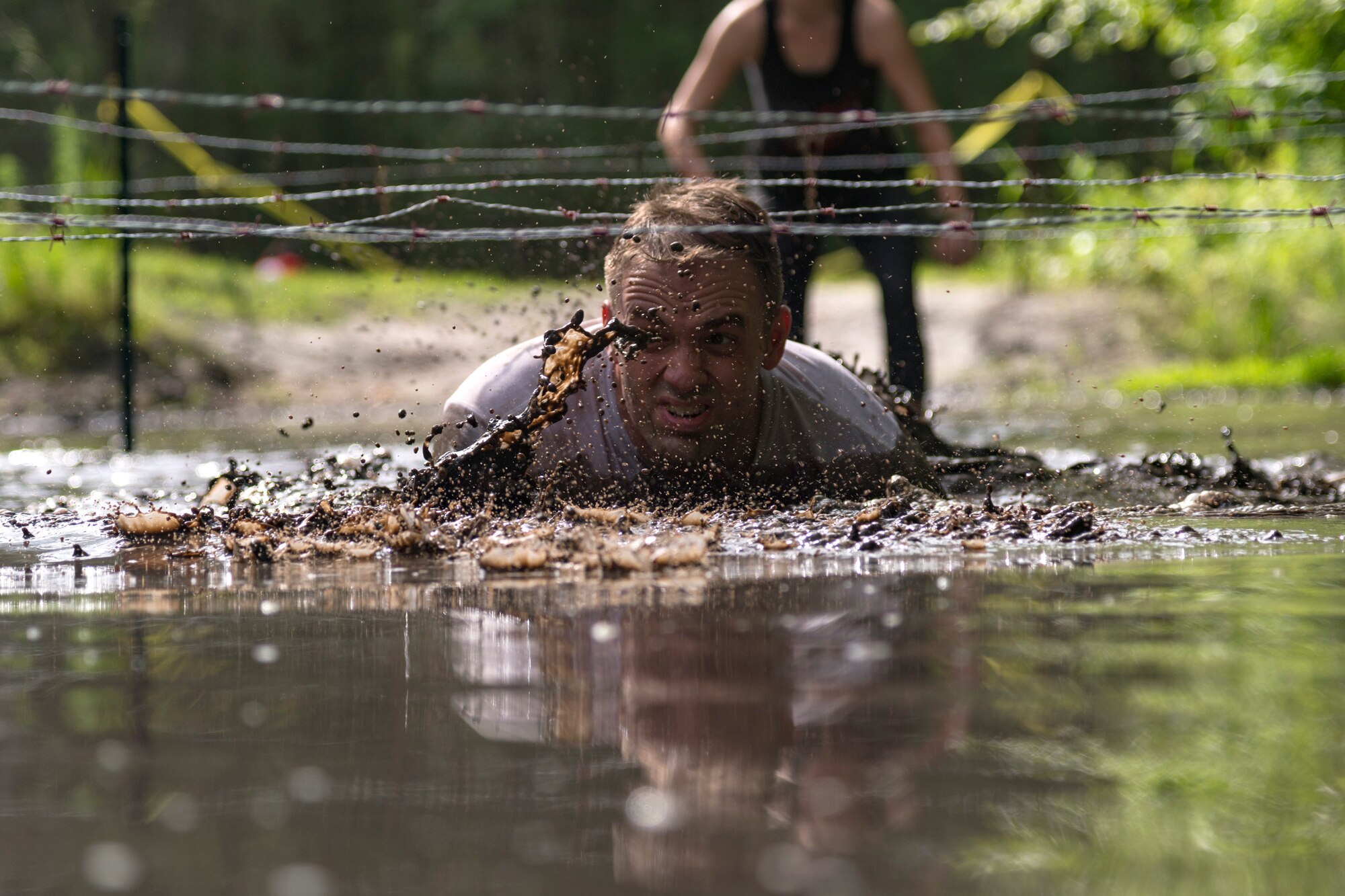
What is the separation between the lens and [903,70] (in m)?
7.23

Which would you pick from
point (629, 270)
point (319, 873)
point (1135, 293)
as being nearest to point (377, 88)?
point (1135, 293)

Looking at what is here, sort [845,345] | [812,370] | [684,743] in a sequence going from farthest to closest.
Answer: [845,345], [812,370], [684,743]

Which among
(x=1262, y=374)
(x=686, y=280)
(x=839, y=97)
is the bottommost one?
(x=686, y=280)

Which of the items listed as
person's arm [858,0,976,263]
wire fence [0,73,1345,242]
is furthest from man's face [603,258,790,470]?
person's arm [858,0,976,263]

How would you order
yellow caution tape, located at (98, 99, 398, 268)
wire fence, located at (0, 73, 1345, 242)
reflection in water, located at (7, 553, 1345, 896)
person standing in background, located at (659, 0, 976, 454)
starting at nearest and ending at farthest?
reflection in water, located at (7, 553, 1345, 896)
wire fence, located at (0, 73, 1345, 242)
person standing in background, located at (659, 0, 976, 454)
yellow caution tape, located at (98, 99, 398, 268)

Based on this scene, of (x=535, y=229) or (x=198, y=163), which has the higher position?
(x=198, y=163)

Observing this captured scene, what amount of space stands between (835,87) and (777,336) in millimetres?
2327

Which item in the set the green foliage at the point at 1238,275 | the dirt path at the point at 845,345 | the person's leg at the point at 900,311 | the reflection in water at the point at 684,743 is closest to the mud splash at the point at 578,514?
the reflection in water at the point at 684,743

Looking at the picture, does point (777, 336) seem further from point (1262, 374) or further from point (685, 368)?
point (1262, 374)

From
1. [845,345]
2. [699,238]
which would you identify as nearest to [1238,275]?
[845,345]

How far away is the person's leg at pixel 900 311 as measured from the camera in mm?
7191

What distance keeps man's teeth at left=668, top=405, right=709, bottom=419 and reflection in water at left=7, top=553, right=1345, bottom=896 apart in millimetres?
1289

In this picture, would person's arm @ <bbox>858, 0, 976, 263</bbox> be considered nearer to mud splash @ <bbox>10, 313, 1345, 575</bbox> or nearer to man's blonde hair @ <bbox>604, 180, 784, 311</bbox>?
mud splash @ <bbox>10, 313, 1345, 575</bbox>

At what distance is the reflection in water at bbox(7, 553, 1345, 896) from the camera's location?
6.40 feet
